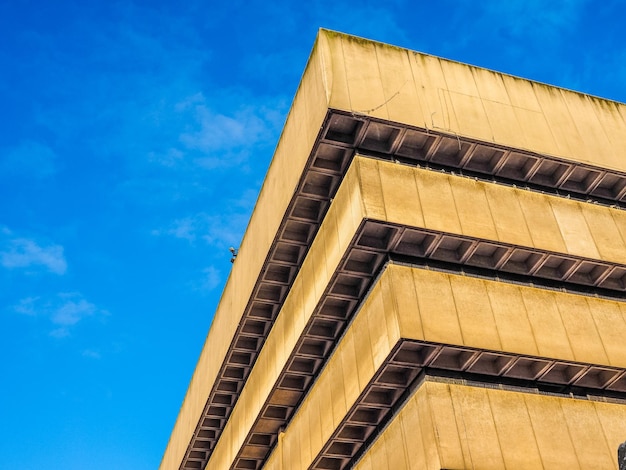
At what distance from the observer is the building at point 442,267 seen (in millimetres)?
25688

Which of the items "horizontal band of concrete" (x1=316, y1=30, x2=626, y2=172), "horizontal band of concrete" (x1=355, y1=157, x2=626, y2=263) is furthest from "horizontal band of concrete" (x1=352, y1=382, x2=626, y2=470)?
"horizontal band of concrete" (x1=316, y1=30, x2=626, y2=172)

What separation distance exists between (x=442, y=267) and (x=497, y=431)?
7.40 metres

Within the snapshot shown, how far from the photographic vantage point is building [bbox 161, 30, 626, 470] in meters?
25.7

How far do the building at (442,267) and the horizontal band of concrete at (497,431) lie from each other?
0.22 feet

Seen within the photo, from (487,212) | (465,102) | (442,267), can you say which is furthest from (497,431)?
(465,102)

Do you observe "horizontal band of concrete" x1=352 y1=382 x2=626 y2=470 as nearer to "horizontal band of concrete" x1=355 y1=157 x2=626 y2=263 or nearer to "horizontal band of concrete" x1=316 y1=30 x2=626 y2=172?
"horizontal band of concrete" x1=355 y1=157 x2=626 y2=263

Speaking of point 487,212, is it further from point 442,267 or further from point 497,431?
point 497,431

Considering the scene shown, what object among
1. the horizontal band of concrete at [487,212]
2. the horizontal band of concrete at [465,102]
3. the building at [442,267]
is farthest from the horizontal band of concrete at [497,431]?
the horizontal band of concrete at [465,102]

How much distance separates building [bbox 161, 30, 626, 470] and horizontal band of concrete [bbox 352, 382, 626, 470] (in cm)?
7

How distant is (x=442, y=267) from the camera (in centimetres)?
2962

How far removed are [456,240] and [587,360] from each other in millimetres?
6603

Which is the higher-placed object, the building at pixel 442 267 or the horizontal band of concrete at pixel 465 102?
the horizontal band of concrete at pixel 465 102

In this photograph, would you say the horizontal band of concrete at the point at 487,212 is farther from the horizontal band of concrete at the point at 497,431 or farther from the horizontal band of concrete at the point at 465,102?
the horizontal band of concrete at the point at 497,431

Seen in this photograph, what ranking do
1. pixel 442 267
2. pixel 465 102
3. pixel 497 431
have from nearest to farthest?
pixel 497 431
pixel 442 267
pixel 465 102
